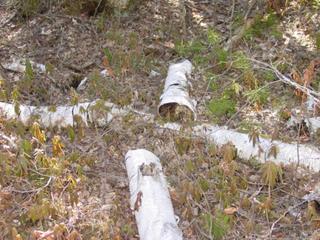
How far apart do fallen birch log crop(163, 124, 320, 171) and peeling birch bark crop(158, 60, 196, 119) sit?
1.10 ft

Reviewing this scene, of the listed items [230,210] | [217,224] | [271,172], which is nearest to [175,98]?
[271,172]

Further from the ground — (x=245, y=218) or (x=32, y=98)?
(x=245, y=218)

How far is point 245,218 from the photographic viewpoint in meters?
4.45

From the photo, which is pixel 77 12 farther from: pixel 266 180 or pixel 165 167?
pixel 266 180

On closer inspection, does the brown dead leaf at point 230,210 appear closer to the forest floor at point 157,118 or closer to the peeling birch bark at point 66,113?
the forest floor at point 157,118

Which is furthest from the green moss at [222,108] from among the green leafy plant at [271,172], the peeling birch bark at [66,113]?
the green leafy plant at [271,172]

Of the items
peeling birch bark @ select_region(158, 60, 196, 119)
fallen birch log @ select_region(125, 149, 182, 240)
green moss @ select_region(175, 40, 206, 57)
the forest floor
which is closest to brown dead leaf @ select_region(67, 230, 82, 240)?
the forest floor

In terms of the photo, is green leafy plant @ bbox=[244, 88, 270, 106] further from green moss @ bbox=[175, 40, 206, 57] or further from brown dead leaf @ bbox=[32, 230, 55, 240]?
brown dead leaf @ bbox=[32, 230, 55, 240]

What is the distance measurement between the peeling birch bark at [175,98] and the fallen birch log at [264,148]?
33 cm

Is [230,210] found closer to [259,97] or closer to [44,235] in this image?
[44,235]

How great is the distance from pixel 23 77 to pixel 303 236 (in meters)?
4.51

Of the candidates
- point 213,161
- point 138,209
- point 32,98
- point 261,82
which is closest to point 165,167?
point 213,161

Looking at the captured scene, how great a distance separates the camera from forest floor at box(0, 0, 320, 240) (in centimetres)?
449

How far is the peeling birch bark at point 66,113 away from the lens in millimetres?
5809
